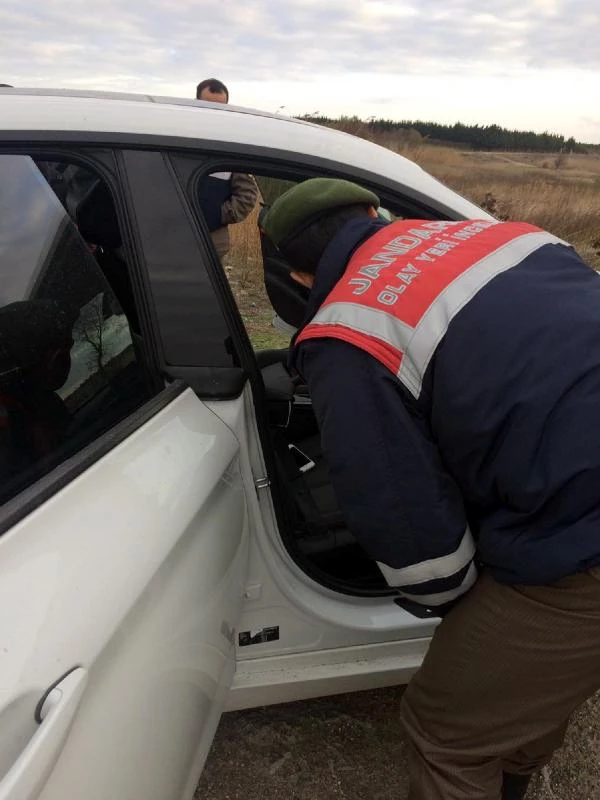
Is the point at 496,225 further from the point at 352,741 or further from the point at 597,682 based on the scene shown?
the point at 352,741

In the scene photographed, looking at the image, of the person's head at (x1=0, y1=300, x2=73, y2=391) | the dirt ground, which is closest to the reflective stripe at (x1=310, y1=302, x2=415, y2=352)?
the person's head at (x1=0, y1=300, x2=73, y2=391)

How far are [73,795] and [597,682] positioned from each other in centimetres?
103

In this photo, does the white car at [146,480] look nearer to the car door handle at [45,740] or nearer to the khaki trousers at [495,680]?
the car door handle at [45,740]

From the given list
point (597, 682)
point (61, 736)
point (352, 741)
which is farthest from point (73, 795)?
point (352, 741)

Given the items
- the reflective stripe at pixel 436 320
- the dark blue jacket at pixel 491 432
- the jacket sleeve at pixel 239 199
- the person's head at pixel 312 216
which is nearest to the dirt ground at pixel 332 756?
the dark blue jacket at pixel 491 432

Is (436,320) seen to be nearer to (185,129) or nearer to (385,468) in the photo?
(385,468)

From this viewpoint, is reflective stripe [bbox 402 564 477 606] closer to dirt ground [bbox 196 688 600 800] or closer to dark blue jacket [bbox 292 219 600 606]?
dark blue jacket [bbox 292 219 600 606]

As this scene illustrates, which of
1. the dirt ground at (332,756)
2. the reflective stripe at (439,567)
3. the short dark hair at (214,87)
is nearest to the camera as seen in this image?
the reflective stripe at (439,567)

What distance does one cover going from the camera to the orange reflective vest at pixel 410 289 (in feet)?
3.56

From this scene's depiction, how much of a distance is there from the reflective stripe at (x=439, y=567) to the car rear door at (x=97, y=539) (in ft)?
1.14

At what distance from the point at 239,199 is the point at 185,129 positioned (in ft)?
5.00

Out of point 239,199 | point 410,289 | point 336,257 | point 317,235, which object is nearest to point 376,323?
point 410,289

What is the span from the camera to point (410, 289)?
1111mm

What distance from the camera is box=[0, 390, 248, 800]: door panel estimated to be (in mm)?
737
